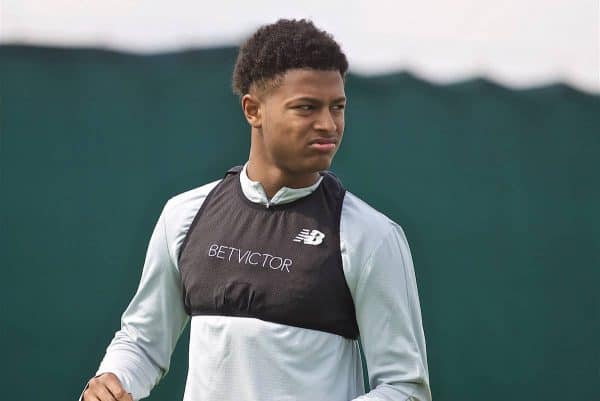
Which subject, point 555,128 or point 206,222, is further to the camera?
point 555,128

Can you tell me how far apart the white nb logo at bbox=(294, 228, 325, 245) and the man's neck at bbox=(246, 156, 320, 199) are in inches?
4.9

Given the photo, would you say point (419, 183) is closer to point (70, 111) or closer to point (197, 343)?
point (70, 111)

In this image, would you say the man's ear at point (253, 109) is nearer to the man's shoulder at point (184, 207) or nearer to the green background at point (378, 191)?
the man's shoulder at point (184, 207)

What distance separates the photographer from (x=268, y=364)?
2.23 meters

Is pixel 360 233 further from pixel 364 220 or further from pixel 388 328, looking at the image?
pixel 388 328

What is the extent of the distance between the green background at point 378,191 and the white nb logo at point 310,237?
166 cm

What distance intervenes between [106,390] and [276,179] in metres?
0.60

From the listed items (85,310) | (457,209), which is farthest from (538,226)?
(85,310)

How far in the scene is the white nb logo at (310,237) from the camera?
7.54ft

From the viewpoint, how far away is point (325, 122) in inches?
89.2

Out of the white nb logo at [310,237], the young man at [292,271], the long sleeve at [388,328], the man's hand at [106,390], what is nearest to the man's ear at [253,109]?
the young man at [292,271]

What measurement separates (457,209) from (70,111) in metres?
1.52

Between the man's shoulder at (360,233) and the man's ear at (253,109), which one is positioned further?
the man's ear at (253,109)

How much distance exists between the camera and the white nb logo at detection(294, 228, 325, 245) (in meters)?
2.30
